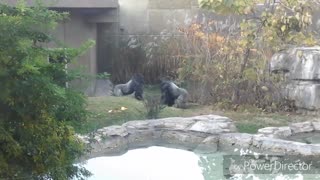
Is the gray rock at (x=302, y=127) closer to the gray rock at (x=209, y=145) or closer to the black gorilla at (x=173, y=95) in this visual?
the gray rock at (x=209, y=145)

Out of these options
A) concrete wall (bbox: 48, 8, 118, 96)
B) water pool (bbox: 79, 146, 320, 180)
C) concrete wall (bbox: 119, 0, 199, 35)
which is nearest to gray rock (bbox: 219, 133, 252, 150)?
water pool (bbox: 79, 146, 320, 180)

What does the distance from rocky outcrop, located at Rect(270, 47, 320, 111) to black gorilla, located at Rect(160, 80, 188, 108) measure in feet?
5.10

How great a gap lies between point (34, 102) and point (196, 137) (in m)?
3.70

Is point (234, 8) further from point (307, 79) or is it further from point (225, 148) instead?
point (225, 148)

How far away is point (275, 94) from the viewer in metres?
9.21

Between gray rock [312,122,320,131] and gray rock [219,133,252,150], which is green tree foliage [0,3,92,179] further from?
gray rock [312,122,320,131]

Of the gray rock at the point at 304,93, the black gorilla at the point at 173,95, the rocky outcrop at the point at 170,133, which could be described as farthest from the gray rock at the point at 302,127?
the black gorilla at the point at 173,95

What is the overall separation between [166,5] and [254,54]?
10.4 ft

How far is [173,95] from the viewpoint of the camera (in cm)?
973

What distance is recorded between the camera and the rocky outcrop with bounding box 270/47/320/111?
29.1ft

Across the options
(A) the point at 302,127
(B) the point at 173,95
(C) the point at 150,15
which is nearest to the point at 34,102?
(A) the point at 302,127

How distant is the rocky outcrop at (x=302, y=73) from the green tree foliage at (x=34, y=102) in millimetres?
5827

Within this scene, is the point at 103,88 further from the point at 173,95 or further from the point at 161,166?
the point at 161,166

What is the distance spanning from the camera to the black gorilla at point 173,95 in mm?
9617
